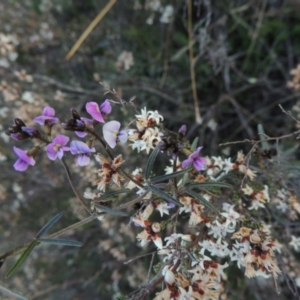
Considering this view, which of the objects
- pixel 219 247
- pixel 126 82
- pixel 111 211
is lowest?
pixel 126 82

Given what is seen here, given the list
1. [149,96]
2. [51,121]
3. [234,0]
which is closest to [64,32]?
[149,96]

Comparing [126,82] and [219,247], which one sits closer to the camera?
[219,247]

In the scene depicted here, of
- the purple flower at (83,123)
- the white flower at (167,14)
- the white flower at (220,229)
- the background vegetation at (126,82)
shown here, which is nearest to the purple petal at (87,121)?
the purple flower at (83,123)

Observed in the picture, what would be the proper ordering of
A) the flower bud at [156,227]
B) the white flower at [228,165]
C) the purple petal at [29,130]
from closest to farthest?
the purple petal at [29,130], the flower bud at [156,227], the white flower at [228,165]

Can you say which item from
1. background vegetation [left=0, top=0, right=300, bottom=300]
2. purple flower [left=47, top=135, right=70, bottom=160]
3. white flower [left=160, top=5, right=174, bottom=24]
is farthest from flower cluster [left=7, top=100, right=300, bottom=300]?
white flower [left=160, top=5, right=174, bottom=24]

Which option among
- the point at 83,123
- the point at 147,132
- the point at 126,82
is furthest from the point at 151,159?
the point at 126,82

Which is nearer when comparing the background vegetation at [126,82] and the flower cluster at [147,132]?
the flower cluster at [147,132]

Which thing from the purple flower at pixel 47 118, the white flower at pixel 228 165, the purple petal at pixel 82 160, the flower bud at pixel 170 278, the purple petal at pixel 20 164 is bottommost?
the flower bud at pixel 170 278

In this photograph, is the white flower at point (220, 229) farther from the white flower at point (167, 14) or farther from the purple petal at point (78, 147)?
the white flower at point (167, 14)

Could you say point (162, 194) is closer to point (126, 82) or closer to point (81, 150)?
point (81, 150)
